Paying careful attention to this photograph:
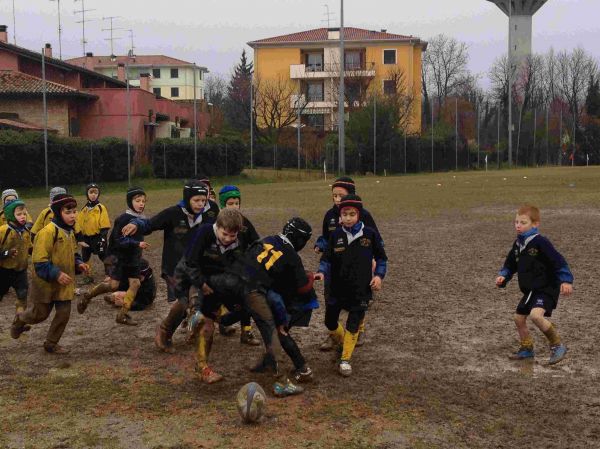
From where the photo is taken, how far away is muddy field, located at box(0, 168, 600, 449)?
17.1 feet

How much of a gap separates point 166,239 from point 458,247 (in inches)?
325

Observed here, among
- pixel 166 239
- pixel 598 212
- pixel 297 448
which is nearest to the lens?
pixel 297 448

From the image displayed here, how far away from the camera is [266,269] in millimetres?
6113

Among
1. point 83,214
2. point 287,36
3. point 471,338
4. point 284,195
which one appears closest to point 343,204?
point 471,338

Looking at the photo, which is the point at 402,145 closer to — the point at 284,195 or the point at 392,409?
the point at 284,195

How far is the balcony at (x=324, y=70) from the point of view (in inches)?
2810

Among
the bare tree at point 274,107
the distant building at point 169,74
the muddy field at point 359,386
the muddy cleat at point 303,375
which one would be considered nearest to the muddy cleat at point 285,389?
the muddy field at point 359,386

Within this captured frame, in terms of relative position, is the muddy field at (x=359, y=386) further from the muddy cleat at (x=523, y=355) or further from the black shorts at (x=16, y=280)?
the black shorts at (x=16, y=280)

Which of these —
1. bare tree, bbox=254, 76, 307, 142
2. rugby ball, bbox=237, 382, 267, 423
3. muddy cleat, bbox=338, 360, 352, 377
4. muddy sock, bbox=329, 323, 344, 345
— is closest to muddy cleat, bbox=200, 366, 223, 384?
rugby ball, bbox=237, 382, 267, 423

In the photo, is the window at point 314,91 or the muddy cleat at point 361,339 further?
the window at point 314,91

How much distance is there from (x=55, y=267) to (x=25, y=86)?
37.5 meters

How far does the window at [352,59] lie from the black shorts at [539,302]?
226 ft

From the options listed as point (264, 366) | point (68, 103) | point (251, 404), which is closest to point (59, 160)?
point (68, 103)

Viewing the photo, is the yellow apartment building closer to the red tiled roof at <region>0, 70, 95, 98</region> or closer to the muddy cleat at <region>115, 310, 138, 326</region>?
the red tiled roof at <region>0, 70, 95, 98</region>
